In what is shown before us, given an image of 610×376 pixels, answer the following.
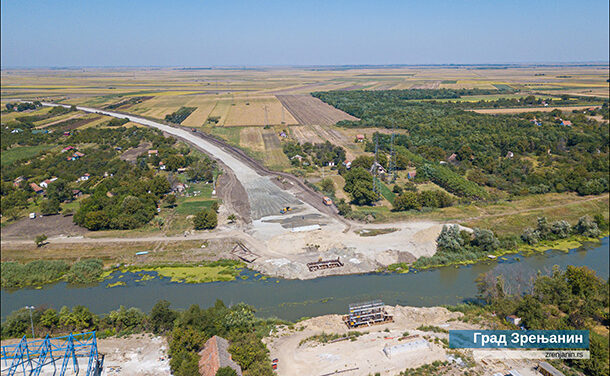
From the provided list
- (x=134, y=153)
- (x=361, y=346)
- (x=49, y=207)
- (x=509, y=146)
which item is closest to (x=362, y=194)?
(x=361, y=346)

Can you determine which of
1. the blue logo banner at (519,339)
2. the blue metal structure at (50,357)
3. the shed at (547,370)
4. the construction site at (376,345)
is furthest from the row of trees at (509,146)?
the blue metal structure at (50,357)

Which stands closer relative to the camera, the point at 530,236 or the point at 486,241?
the point at 486,241

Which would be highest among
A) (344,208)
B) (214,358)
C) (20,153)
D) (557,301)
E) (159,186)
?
(20,153)

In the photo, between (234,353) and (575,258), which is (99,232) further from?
(575,258)

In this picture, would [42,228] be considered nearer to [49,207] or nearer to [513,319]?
[49,207]

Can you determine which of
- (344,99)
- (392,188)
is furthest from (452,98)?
(392,188)

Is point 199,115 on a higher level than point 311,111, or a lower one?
lower
